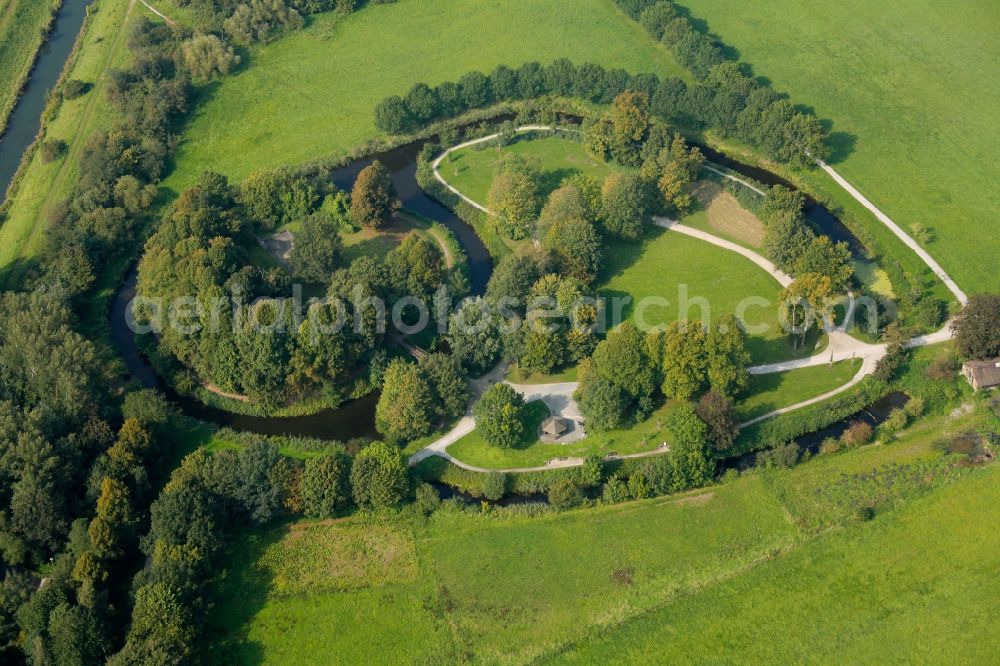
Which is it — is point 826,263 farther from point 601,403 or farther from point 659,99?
point 659,99

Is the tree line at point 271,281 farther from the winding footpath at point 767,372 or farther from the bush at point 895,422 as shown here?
the bush at point 895,422

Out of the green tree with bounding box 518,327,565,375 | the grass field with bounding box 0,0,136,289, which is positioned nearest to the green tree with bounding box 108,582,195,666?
the green tree with bounding box 518,327,565,375

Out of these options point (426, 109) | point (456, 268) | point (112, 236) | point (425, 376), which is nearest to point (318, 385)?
point (425, 376)

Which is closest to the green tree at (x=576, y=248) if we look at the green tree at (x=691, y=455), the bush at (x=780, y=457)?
the green tree at (x=691, y=455)

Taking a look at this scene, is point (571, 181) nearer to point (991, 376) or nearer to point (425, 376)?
point (425, 376)

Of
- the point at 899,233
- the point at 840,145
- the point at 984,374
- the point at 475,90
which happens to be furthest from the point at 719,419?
the point at 475,90

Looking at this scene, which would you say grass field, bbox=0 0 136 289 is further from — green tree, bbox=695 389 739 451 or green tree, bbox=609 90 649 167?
green tree, bbox=695 389 739 451
